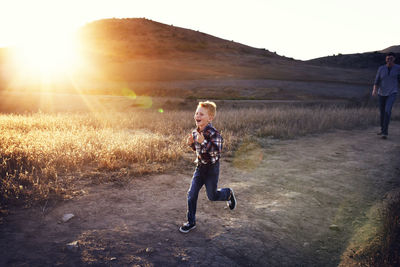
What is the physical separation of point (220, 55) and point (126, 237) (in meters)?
59.1

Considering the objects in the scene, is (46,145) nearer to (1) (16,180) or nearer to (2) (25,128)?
(1) (16,180)

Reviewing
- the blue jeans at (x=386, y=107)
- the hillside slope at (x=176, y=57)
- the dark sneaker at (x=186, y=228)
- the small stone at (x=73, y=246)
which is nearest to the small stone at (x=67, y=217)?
the small stone at (x=73, y=246)

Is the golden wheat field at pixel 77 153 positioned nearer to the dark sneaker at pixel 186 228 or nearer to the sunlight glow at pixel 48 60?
the dark sneaker at pixel 186 228

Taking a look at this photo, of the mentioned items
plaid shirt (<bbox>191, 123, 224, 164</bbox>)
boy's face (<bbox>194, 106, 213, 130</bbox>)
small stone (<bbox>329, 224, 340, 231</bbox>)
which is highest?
boy's face (<bbox>194, 106, 213, 130</bbox>)

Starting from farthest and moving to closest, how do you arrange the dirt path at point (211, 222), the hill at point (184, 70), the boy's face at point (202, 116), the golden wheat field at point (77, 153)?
the hill at point (184, 70), the golden wheat field at point (77, 153), the boy's face at point (202, 116), the dirt path at point (211, 222)

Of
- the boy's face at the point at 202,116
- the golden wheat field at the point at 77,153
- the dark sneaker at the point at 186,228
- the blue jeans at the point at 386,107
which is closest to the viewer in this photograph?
the boy's face at the point at 202,116

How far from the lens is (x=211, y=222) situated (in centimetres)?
354

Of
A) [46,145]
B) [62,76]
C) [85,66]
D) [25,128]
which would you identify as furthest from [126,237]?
[85,66]

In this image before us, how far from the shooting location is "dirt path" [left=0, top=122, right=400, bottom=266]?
2791 mm

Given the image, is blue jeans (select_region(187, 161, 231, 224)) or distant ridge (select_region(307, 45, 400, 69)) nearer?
blue jeans (select_region(187, 161, 231, 224))

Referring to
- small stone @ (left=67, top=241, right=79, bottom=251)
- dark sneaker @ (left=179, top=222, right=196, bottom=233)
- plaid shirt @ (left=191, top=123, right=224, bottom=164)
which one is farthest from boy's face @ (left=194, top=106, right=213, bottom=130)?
small stone @ (left=67, top=241, right=79, bottom=251)

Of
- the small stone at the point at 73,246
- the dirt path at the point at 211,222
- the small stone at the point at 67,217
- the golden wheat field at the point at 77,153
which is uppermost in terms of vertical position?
the golden wheat field at the point at 77,153

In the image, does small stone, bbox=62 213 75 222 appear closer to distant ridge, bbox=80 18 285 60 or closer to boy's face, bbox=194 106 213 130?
boy's face, bbox=194 106 213 130

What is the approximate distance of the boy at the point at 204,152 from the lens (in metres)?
3.12
